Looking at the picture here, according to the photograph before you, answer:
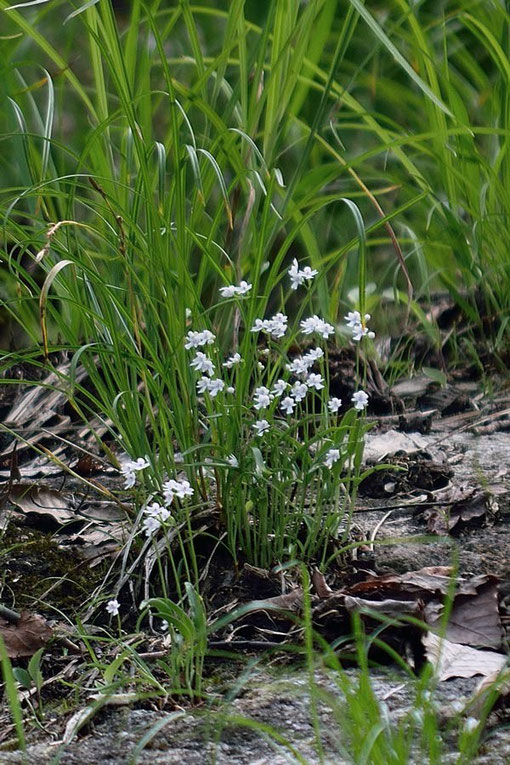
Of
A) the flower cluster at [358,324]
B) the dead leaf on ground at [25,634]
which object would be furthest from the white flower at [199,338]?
the dead leaf on ground at [25,634]

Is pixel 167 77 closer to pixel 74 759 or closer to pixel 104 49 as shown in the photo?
pixel 104 49

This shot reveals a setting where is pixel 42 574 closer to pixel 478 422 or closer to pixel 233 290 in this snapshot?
pixel 233 290

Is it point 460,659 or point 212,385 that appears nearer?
point 460,659

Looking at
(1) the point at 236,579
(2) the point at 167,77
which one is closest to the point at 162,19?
(2) the point at 167,77

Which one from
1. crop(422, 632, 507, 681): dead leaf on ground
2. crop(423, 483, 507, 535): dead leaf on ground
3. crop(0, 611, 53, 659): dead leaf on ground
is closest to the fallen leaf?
crop(423, 483, 507, 535): dead leaf on ground

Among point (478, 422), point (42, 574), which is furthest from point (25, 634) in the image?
point (478, 422)

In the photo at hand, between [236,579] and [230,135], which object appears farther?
[230,135]

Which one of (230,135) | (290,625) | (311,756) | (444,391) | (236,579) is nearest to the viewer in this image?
(311,756)
